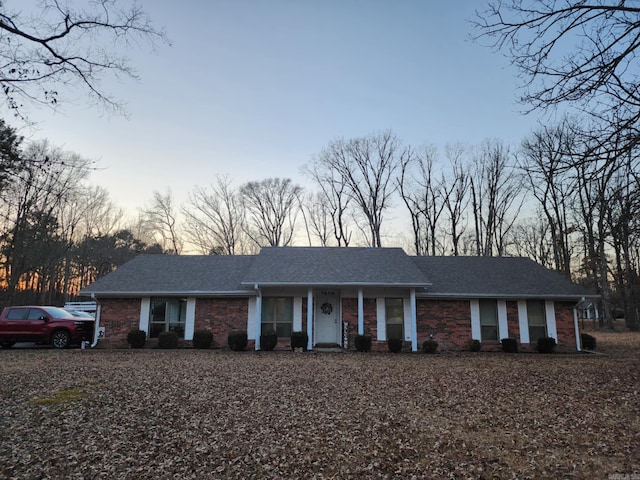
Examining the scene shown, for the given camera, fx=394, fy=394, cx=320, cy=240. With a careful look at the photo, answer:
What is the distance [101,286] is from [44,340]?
282 centimetres

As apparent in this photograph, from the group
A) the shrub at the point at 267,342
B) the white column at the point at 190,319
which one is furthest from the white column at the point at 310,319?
the white column at the point at 190,319

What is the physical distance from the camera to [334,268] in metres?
17.0

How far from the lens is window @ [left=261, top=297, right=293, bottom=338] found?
16150 millimetres

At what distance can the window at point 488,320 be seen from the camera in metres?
16.0

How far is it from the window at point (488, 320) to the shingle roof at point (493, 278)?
0.64 meters

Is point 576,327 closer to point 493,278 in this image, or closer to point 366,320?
point 493,278

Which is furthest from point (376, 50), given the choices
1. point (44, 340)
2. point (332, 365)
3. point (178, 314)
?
point (44, 340)

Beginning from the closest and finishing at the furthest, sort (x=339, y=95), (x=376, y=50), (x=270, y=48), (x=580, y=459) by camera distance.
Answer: (x=580, y=459)
(x=376, y=50)
(x=270, y=48)
(x=339, y=95)

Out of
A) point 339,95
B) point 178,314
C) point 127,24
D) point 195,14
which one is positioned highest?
point 339,95

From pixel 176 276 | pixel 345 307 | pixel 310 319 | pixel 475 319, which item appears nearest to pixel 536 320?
pixel 475 319

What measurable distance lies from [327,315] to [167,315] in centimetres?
667

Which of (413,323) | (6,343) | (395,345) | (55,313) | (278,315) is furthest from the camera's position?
(278,315)

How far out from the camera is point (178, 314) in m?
16.4

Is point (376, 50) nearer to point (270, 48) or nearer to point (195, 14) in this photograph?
point (270, 48)
